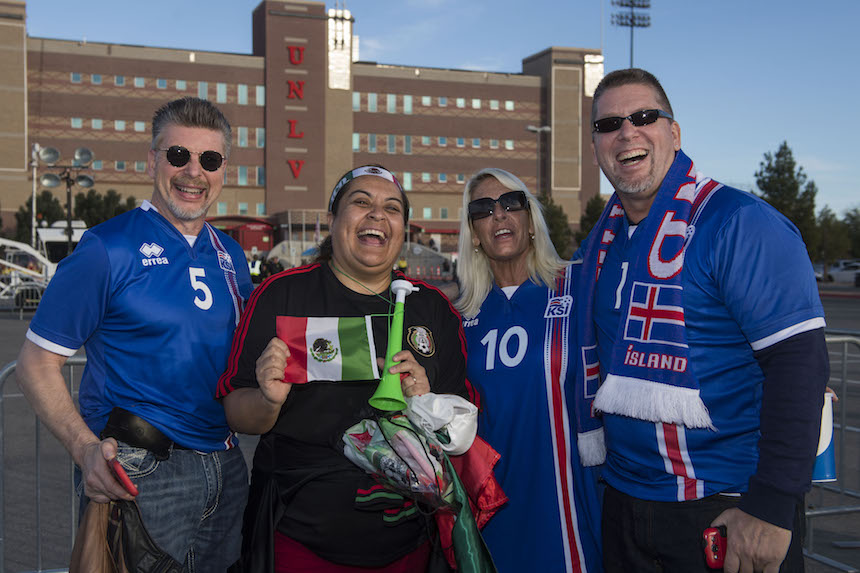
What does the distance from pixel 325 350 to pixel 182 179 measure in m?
0.99

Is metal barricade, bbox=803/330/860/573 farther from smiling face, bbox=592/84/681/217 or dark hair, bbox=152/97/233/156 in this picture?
dark hair, bbox=152/97/233/156

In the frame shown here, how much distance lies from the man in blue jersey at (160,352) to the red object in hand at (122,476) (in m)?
0.04

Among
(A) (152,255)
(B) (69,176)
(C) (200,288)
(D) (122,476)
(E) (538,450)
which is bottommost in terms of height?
(E) (538,450)

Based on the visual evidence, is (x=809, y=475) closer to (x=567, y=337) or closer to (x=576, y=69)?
(x=567, y=337)

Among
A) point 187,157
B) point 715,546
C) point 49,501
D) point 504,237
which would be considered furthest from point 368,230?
point 49,501

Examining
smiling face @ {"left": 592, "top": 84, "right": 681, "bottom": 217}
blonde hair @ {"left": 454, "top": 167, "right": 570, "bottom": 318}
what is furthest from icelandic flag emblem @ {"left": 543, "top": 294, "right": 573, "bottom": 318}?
smiling face @ {"left": 592, "top": 84, "right": 681, "bottom": 217}

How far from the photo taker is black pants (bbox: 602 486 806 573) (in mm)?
2439

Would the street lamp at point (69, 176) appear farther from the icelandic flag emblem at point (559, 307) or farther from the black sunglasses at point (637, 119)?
the black sunglasses at point (637, 119)

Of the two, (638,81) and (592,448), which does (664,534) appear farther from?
(638,81)

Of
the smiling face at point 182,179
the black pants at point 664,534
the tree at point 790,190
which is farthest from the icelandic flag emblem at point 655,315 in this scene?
the tree at point 790,190

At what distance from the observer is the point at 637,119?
2812 millimetres

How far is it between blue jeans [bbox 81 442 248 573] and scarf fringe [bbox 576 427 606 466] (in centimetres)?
155

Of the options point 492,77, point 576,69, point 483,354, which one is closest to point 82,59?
point 492,77

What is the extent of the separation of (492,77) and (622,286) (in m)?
A: 71.6
